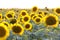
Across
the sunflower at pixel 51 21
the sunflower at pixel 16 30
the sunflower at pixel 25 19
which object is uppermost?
the sunflower at pixel 25 19

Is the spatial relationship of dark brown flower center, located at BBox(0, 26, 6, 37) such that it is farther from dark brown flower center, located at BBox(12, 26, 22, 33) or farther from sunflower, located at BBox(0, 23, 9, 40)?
dark brown flower center, located at BBox(12, 26, 22, 33)

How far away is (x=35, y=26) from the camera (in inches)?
94.7

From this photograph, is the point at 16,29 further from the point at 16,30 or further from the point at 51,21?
the point at 51,21

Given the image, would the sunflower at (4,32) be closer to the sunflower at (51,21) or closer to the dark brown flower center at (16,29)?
the dark brown flower center at (16,29)

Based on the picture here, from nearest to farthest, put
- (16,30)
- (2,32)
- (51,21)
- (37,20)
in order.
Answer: (2,32) → (16,30) → (51,21) → (37,20)

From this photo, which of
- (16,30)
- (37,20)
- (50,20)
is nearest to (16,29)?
(16,30)

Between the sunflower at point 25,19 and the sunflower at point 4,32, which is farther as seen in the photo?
the sunflower at point 25,19

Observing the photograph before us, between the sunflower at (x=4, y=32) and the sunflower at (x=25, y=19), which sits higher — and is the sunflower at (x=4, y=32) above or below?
below

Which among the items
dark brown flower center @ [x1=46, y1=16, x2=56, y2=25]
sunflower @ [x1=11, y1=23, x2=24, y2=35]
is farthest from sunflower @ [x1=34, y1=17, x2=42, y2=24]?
sunflower @ [x1=11, y1=23, x2=24, y2=35]

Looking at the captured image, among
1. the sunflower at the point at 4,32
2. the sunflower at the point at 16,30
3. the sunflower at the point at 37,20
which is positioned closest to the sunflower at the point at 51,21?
the sunflower at the point at 16,30
